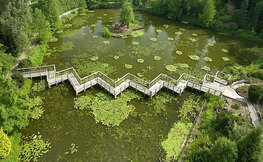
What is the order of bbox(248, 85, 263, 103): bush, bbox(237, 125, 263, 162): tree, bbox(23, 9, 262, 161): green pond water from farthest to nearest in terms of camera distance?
bbox(248, 85, 263, 103): bush
bbox(23, 9, 262, 161): green pond water
bbox(237, 125, 263, 162): tree

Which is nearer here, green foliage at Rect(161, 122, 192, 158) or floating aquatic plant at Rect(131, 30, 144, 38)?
green foliage at Rect(161, 122, 192, 158)

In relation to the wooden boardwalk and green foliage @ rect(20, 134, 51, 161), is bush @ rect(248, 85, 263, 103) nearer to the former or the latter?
the wooden boardwalk

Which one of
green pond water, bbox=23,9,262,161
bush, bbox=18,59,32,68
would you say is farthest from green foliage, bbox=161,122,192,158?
bush, bbox=18,59,32,68

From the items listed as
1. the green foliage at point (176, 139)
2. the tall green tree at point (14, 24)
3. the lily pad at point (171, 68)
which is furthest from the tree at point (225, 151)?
the tall green tree at point (14, 24)

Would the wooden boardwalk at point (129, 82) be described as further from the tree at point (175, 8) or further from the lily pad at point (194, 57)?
the tree at point (175, 8)

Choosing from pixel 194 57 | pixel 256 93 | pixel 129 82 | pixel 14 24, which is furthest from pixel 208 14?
pixel 14 24

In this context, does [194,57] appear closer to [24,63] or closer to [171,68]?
[171,68]
